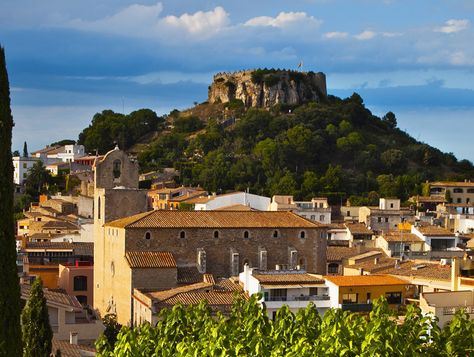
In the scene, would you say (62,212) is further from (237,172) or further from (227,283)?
(227,283)

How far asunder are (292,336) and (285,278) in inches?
810

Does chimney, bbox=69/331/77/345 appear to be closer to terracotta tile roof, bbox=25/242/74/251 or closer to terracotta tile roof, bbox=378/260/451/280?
terracotta tile roof, bbox=378/260/451/280

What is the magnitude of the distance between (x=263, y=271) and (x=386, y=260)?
40.8ft

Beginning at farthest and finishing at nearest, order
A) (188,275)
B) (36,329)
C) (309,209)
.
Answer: (309,209) → (188,275) → (36,329)

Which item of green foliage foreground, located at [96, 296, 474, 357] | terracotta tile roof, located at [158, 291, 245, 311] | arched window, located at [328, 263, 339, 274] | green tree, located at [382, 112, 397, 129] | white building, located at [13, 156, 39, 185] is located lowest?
arched window, located at [328, 263, 339, 274]

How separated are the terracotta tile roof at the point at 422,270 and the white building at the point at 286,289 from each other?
16.5 feet

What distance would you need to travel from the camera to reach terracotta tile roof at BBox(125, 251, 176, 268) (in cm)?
4422

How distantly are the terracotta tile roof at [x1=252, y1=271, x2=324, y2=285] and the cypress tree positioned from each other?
22.2m

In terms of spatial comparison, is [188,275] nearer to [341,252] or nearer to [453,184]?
[341,252]

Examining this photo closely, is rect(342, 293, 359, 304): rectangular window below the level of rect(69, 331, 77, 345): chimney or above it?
above

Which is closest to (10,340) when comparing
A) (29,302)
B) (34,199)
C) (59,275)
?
(29,302)

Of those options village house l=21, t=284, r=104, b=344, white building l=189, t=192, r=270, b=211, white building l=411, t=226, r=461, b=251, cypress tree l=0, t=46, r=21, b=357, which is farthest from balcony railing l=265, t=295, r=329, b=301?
white building l=189, t=192, r=270, b=211

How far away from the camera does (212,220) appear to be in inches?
1855

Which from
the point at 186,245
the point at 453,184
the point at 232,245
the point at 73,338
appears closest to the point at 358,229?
the point at 232,245
